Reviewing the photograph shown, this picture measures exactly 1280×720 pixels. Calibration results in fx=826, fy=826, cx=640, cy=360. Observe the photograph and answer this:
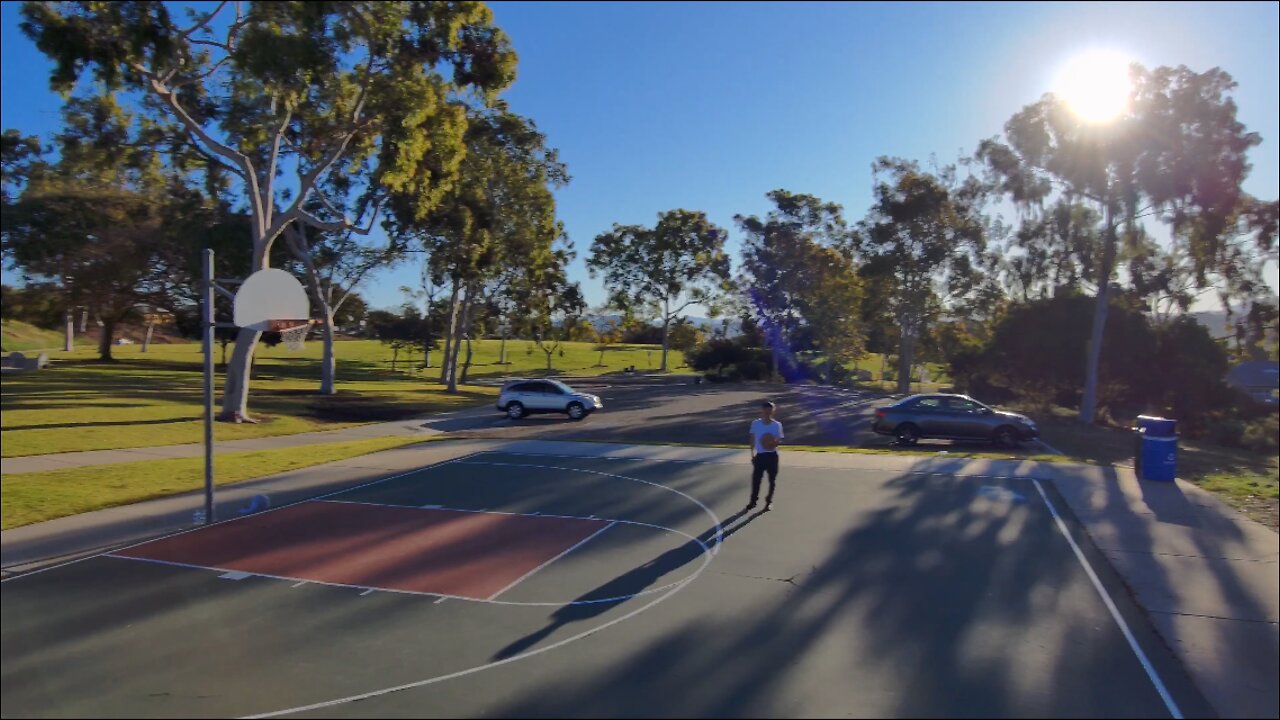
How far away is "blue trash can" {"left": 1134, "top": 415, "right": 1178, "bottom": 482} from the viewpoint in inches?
631

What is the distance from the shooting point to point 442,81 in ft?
77.2

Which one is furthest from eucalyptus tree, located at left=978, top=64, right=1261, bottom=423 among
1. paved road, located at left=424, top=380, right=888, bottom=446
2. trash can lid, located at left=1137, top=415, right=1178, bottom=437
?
trash can lid, located at left=1137, top=415, right=1178, bottom=437

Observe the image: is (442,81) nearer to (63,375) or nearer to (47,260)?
(47,260)

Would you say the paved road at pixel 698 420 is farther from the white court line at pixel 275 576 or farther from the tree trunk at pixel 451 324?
the white court line at pixel 275 576

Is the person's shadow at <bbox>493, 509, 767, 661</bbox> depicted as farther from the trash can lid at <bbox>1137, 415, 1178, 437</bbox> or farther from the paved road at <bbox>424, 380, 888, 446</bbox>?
the paved road at <bbox>424, 380, 888, 446</bbox>

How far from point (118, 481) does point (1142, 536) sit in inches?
638

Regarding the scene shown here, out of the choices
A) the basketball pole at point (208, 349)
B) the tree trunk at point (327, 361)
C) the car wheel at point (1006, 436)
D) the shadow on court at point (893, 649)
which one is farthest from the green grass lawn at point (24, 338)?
the shadow on court at point (893, 649)

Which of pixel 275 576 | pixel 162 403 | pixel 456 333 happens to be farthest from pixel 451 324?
pixel 275 576

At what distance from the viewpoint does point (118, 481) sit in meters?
14.1

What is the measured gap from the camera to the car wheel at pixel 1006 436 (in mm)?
23062

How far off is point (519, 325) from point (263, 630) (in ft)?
181

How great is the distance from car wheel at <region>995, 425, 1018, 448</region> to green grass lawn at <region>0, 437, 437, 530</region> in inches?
677

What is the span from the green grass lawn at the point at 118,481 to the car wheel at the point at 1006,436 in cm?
1720

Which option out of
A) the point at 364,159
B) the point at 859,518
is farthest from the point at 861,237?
the point at 859,518
